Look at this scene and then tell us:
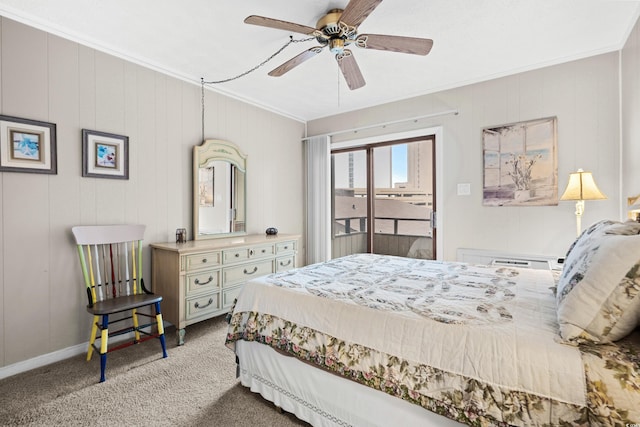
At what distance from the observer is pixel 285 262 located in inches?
151

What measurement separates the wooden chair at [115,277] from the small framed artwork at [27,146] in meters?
0.56

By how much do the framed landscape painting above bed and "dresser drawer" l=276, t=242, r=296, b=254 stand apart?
2.37m

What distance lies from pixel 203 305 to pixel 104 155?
165 centimetres

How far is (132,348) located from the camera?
268cm

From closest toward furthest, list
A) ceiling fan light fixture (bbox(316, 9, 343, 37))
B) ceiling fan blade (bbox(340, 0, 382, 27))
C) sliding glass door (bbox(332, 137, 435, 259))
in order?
ceiling fan blade (bbox(340, 0, 382, 27)), ceiling fan light fixture (bbox(316, 9, 343, 37)), sliding glass door (bbox(332, 137, 435, 259))

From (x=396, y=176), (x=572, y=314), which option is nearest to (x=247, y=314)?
(x=572, y=314)

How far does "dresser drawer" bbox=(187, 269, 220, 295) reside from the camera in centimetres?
279

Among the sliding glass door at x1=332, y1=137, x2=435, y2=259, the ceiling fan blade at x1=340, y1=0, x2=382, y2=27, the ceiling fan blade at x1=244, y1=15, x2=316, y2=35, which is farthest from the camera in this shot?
the sliding glass door at x1=332, y1=137, x2=435, y2=259

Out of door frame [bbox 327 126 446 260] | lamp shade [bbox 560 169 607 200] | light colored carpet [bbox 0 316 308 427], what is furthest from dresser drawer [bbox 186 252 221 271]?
lamp shade [bbox 560 169 607 200]

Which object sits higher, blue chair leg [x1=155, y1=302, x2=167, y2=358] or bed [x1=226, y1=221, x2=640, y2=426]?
bed [x1=226, y1=221, x2=640, y2=426]

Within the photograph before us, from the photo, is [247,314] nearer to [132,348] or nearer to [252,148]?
[132,348]

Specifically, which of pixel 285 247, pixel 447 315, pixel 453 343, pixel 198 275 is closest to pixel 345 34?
pixel 447 315

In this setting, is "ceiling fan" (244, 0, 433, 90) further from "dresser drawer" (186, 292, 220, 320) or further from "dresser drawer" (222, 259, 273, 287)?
"dresser drawer" (186, 292, 220, 320)

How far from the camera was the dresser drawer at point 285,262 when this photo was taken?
372cm
